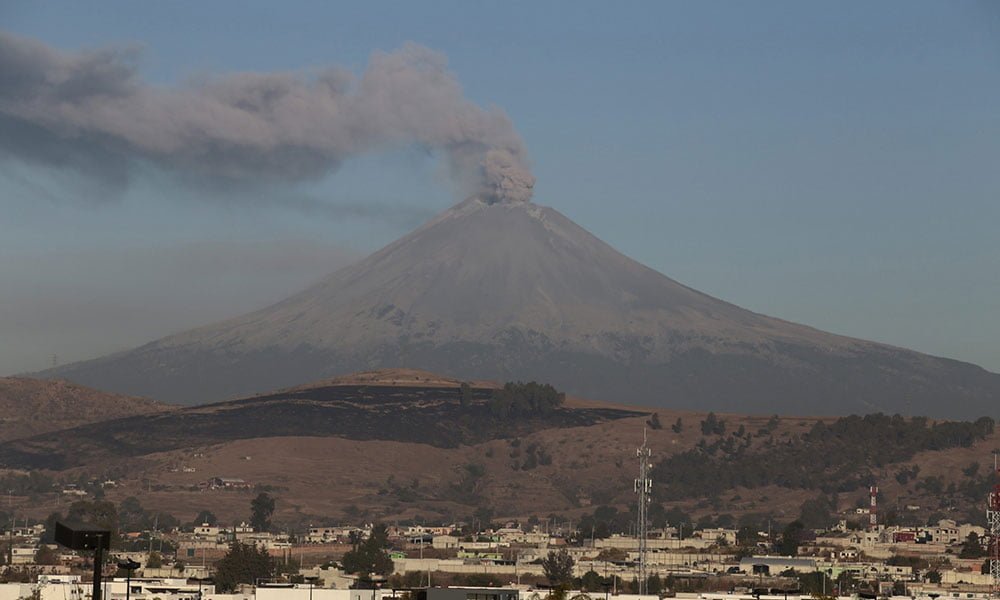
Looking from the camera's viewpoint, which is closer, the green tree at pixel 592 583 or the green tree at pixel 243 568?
the green tree at pixel 592 583

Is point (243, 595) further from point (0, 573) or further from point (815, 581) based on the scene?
point (815, 581)

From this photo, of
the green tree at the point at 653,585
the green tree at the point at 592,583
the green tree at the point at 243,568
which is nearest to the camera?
the green tree at the point at 592,583

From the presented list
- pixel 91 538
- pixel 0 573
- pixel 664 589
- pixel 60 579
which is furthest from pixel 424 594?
pixel 0 573

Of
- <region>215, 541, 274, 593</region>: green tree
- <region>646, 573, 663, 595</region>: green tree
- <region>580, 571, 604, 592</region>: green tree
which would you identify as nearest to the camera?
<region>580, 571, 604, 592</region>: green tree

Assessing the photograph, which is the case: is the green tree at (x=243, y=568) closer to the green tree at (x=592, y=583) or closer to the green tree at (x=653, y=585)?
the green tree at (x=592, y=583)

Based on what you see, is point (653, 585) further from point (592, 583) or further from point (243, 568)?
point (243, 568)

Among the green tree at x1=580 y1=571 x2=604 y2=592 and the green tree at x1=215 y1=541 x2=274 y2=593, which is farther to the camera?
the green tree at x1=215 y1=541 x2=274 y2=593

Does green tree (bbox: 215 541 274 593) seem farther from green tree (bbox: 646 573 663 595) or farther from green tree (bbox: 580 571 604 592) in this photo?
green tree (bbox: 646 573 663 595)

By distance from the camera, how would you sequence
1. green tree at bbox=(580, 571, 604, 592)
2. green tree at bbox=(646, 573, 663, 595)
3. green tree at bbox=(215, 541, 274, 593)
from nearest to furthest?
green tree at bbox=(580, 571, 604, 592)
green tree at bbox=(215, 541, 274, 593)
green tree at bbox=(646, 573, 663, 595)

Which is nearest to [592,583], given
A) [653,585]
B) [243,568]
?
[653,585]

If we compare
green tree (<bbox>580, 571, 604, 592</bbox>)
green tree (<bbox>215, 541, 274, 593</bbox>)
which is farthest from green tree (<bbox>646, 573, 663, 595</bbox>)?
green tree (<bbox>215, 541, 274, 593</bbox>)

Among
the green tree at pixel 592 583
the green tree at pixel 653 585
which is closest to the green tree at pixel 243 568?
the green tree at pixel 592 583
